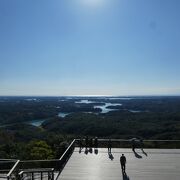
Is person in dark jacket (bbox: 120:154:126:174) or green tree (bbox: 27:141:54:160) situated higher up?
person in dark jacket (bbox: 120:154:126:174)

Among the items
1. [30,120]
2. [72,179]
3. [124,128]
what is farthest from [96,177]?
[30,120]

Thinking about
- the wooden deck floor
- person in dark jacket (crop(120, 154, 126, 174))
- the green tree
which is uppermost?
person in dark jacket (crop(120, 154, 126, 174))

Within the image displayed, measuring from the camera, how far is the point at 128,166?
1572 centimetres

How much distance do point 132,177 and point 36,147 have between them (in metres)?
13.2

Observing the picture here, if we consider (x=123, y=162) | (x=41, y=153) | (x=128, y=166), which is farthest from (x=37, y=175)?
(x=41, y=153)

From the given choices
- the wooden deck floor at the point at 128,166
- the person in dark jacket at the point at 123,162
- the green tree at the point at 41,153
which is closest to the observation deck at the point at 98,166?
the wooden deck floor at the point at 128,166

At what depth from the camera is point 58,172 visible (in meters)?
14.3

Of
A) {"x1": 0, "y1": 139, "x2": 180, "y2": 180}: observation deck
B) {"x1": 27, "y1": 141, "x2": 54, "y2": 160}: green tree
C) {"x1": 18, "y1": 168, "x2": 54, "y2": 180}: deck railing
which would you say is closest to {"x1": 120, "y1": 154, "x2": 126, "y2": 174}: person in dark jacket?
{"x1": 0, "y1": 139, "x2": 180, "y2": 180}: observation deck

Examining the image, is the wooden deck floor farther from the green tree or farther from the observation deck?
the green tree

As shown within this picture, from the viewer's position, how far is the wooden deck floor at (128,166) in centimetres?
1373

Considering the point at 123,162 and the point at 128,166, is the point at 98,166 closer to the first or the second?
the point at 128,166

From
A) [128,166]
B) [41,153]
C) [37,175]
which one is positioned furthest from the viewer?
[41,153]

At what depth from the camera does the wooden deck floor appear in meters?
13.7

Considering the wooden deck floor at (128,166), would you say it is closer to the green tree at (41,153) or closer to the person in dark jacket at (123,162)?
the person in dark jacket at (123,162)
